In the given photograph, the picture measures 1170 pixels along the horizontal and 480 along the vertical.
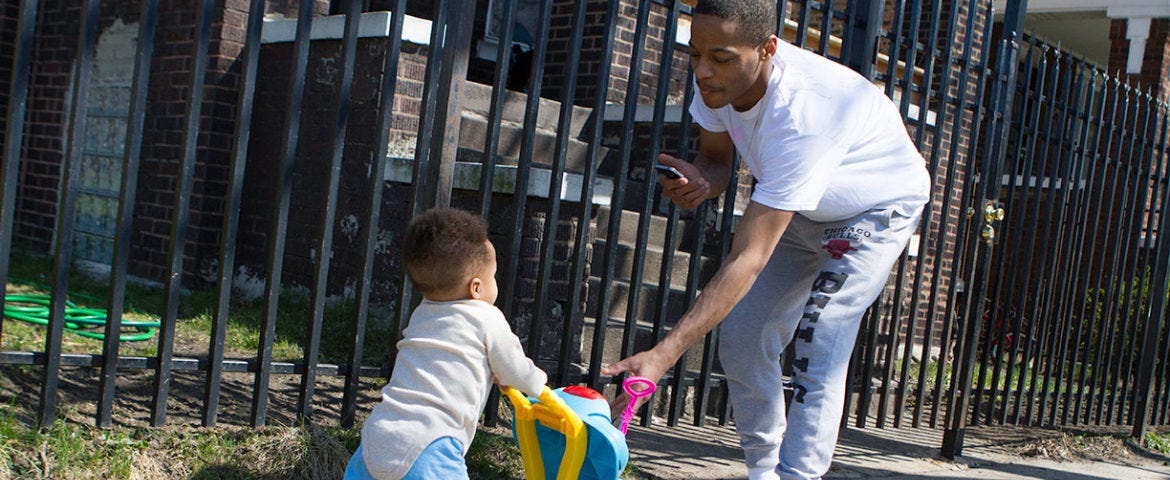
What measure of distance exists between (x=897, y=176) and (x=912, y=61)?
1495 millimetres

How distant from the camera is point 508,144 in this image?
251 inches

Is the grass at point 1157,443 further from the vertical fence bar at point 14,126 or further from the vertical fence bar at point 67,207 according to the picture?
the vertical fence bar at point 14,126

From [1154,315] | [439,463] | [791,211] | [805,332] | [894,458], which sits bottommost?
[894,458]

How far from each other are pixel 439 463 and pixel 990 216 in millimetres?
3289

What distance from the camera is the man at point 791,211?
9.03ft

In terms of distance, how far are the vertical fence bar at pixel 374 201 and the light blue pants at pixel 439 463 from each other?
0.97 meters

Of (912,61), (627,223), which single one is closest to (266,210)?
(627,223)

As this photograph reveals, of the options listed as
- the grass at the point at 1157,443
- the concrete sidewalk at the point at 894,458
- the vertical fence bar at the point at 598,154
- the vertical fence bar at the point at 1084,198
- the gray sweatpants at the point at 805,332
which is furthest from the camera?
the grass at the point at 1157,443

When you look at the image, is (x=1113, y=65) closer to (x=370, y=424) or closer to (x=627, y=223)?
(x=627, y=223)

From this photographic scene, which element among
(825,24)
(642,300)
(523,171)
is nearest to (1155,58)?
Result: (642,300)

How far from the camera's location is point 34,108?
26.5 ft

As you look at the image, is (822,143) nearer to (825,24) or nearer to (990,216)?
(825,24)

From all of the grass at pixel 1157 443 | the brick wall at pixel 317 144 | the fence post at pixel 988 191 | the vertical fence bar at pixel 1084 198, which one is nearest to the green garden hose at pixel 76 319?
the brick wall at pixel 317 144

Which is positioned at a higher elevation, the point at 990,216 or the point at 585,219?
the point at 990,216
